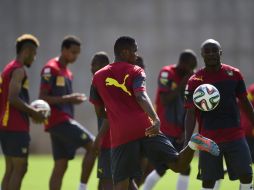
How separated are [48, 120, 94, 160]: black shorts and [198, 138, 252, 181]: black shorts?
2596 millimetres

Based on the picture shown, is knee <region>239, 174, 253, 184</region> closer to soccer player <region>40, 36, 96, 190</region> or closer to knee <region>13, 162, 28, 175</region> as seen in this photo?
soccer player <region>40, 36, 96, 190</region>

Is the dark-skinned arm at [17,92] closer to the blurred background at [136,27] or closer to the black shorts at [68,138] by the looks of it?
the black shorts at [68,138]

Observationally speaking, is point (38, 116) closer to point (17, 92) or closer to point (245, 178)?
point (17, 92)

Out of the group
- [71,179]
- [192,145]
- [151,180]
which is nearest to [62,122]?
[151,180]

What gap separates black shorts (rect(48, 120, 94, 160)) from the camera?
10.7 meters

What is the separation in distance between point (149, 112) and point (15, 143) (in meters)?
3.00

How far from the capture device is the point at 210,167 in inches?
338

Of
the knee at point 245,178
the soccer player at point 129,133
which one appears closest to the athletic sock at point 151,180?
the knee at point 245,178

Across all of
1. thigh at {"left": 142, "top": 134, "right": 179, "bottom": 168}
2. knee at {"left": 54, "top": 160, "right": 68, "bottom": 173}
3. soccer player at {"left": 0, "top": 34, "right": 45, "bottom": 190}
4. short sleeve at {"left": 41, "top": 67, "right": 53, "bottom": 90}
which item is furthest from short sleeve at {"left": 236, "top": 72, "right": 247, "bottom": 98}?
short sleeve at {"left": 41, "top": 67, "right": 53, "bottom": 90}

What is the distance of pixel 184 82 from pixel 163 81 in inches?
14.5

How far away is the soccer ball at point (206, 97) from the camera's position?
8.02m

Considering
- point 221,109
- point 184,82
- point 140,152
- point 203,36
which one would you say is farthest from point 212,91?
point 203,36

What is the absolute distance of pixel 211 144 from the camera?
752 centimetres

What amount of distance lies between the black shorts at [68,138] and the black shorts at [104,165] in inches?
60.2
